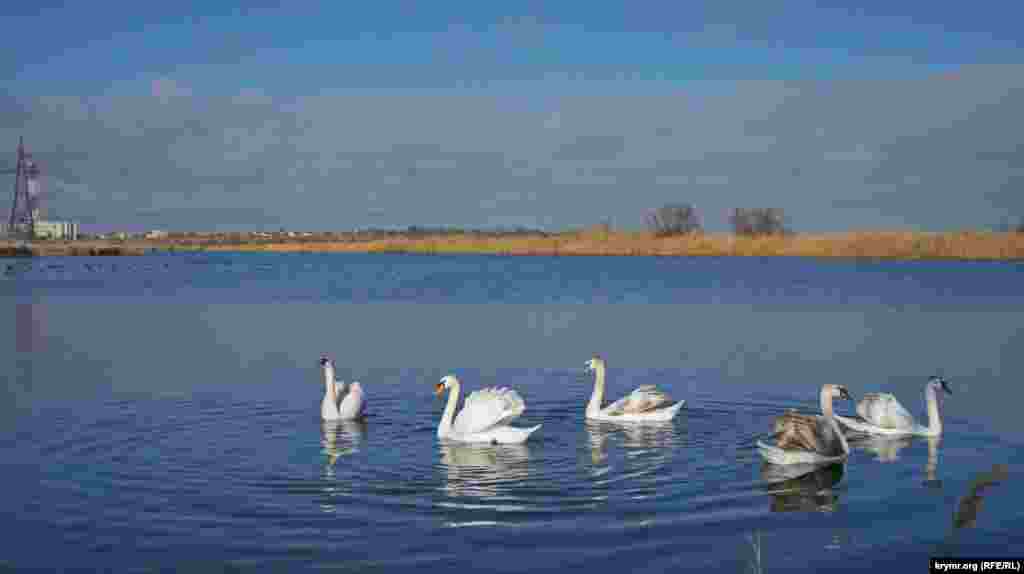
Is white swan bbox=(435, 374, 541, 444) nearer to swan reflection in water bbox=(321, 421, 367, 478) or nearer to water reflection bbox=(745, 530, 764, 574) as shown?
swan reflection in water bbox=(321, 421, 367, 478)

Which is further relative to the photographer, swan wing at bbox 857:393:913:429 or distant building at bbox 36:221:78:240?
distant building at bbox 36:221:78:240

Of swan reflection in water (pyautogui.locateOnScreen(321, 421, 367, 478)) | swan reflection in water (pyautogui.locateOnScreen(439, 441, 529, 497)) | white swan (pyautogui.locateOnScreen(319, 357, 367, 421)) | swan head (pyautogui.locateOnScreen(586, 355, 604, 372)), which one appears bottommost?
swan reflection in water (pyautogui.locateOnScreen(439, 441, 529, 497))

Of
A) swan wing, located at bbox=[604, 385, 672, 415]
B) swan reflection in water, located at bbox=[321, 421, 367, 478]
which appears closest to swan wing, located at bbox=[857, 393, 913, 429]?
swan wing, located at bbox=[604, 385, 672, 415]

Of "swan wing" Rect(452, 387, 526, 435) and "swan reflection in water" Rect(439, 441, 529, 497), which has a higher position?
"swan wing" Rect(452, 387, 526, 435)

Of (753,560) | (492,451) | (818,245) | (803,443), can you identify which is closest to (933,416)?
(803,443)

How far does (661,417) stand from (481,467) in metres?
3.12

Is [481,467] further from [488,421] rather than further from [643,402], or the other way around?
[643,402]

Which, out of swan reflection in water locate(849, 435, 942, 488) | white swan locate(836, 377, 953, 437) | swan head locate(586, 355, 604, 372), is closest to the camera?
swan reflection in water locate(849, 435, 942, 488)

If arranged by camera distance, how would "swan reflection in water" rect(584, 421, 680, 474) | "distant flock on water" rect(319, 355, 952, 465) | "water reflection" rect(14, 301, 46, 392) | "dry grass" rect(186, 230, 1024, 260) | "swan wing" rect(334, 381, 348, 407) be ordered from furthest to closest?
"dry grass" rect(186, 230, 1024, 260)
"water reflection" rect(14, 301, 46, 392)
"swan wing" rect(334, 381, 348, 407)
"swan reflection in water" rect(584, 421, 680, 474)
"distant flock on water" rect(319, 355, 952, 465)

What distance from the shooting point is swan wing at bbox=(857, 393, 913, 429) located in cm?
1206

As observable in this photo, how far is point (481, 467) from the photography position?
10.6 meters

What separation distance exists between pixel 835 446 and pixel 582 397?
5.15m

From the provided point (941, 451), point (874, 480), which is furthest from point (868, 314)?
point (874, 480)

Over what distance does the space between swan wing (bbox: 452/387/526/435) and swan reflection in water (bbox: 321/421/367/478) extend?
1.17 m
